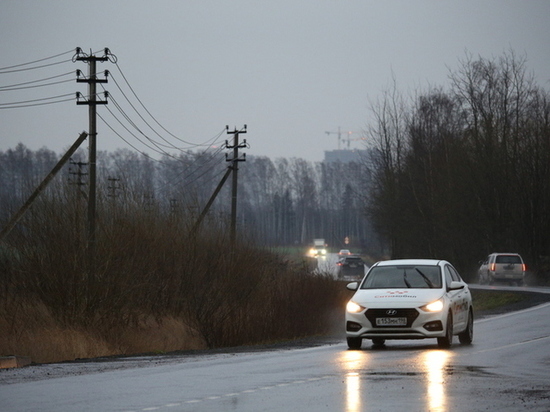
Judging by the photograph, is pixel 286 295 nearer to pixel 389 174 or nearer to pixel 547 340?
pixel 547 340

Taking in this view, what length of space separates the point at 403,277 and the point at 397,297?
994 millimetres

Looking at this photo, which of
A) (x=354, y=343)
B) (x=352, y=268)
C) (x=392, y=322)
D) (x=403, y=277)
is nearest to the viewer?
(x=392, y=322)

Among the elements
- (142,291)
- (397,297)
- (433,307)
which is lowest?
(433,307)

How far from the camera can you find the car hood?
63.2 feet

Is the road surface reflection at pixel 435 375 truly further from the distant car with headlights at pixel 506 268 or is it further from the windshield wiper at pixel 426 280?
the distant car with headlights at pixel 506 268

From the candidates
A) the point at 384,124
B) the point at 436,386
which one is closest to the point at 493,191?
the point at 384,124

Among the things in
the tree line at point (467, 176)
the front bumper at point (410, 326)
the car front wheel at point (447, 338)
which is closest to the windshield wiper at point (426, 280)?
the car front wheel at point (447, 338)

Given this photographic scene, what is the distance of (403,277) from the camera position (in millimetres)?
20391

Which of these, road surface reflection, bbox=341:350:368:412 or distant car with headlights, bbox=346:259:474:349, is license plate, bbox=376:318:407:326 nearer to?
distant car with headlights, bbox=346:259:474:349

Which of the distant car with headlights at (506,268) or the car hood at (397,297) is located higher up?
the distant car with headlights at (506,268)

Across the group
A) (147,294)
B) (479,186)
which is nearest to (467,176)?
(479,186)

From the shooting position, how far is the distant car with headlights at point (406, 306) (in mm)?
19141

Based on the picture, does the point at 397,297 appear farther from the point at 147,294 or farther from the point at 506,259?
the point at 506,259

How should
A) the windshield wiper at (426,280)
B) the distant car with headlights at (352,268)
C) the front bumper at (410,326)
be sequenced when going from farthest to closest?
1. the distant car with headlights at (352,268)
2. the windshield wiper at (426,280)
3. the front bumper at (410,326)
